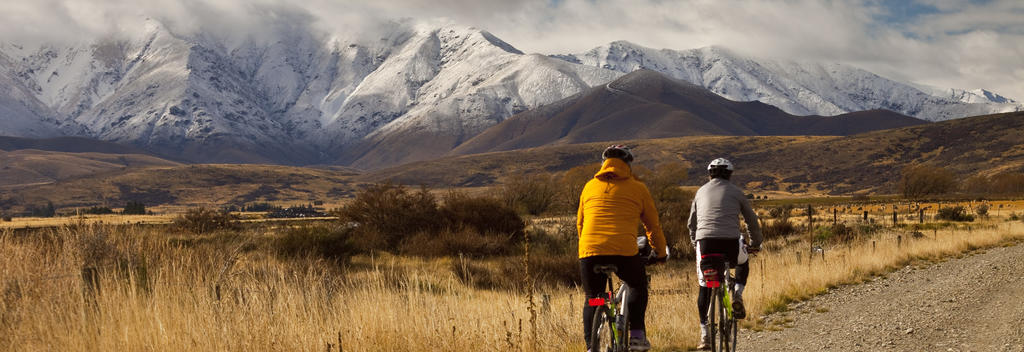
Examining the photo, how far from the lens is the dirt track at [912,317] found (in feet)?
30.6

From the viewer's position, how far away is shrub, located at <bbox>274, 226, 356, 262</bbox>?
22.4 m

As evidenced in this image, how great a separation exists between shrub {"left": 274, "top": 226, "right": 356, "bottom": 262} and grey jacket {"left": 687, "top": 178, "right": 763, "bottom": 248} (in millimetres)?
15693

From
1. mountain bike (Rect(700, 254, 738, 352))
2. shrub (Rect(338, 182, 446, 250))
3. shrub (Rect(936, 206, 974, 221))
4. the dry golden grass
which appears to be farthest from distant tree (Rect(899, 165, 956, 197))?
mountain bike (Rect(700, 254, 738, 352))

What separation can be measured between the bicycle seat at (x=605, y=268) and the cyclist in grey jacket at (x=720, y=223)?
196cm

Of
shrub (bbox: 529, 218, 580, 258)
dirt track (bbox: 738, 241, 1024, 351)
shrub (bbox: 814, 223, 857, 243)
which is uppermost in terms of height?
shrub (bbox: 529, 218, 580, 258)

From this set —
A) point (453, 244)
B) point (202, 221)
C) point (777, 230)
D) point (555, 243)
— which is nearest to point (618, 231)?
point (453, 244)

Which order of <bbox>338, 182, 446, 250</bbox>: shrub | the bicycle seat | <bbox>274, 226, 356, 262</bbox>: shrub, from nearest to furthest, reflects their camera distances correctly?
1. the bicycle seat
2. <bbox>274, 226, 356, 262</bbox>: shrub
3. <bbox>338, 182, 446, 250</bbox>: shrub

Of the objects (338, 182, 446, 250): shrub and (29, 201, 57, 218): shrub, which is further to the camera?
(29, 201, 57, 218): shrub

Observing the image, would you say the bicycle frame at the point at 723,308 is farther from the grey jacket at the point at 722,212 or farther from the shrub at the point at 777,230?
the shrub at the point at 777,230

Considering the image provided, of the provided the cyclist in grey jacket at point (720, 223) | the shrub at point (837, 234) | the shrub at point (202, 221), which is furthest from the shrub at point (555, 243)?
the shrub at point (202, 221)

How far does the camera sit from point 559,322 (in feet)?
31.0

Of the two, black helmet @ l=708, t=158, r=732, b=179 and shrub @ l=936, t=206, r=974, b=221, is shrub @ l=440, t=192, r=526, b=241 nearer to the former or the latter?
black helmet @ l=708, t=158, r=732, b=179

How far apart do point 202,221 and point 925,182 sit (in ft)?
207

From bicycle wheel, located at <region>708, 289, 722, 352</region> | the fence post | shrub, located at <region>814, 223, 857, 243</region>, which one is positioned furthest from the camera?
shrub, located at <region>814, 223, 857, 243</region>
